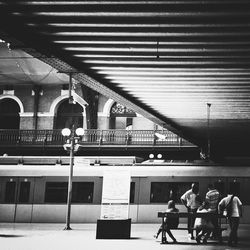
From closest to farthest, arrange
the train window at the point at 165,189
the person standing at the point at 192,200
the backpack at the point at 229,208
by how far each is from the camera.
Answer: the backpack at the point at 229,208, the person standing at the point at 192,200, the train window at the point at 165,189

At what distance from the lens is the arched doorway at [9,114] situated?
28.3 metres

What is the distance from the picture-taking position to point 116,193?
37.7 feet

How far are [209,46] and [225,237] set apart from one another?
721cm

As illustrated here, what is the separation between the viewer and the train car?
1805 centimetres

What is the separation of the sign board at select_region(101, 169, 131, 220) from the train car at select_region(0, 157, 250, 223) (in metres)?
6.24

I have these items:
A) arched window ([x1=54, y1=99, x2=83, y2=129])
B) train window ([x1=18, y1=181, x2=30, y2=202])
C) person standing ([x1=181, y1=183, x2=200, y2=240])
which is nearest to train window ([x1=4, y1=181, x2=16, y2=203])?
train window ([x1=18, y1=181, x2=30, y2=202])

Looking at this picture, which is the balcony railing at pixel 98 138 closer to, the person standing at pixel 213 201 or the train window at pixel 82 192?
the train window at pixel 82 192

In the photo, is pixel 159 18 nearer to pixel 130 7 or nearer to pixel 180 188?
pixel 130 7

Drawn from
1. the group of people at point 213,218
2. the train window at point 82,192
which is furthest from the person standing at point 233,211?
Answer: the train window at point 82,192

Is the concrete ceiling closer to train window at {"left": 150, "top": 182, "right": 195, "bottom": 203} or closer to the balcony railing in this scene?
train window at {"left": 150, "top": 182, "right": 195, "bottom": 203}

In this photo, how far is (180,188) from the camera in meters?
18.3

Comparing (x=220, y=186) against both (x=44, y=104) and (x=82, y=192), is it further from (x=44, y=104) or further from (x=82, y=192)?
(x=44, y=104)

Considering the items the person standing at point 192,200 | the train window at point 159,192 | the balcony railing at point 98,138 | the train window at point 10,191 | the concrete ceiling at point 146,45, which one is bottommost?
the train window at point 10,191

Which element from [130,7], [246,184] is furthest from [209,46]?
[246,184]
